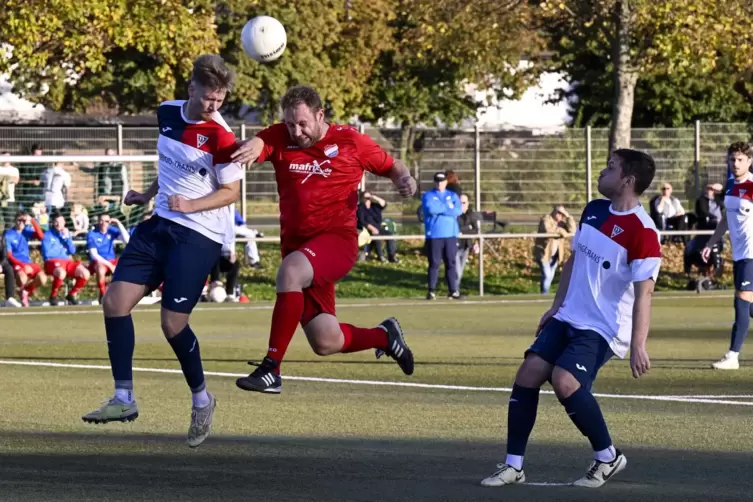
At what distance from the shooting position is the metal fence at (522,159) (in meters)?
28.1

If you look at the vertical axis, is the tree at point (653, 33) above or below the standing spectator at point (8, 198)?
above

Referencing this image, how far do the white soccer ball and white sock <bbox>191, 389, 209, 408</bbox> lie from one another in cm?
1538

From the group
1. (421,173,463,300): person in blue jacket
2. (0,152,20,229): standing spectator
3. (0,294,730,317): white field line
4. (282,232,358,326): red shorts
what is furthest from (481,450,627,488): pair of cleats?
(0,152,20,229): standing spectator

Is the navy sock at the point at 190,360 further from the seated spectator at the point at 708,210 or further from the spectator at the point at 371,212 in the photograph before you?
the seated spectator at the point at 708,210

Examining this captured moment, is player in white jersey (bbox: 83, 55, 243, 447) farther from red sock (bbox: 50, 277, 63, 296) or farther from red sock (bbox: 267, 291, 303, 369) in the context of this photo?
red sock (bbox: 50, 277, 63, 296)

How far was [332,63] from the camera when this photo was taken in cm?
4366

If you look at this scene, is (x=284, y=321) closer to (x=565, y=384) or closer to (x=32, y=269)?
(x=565, y=384)

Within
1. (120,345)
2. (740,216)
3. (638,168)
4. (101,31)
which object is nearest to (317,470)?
(120,345)

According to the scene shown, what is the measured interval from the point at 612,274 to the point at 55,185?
19.2 meters

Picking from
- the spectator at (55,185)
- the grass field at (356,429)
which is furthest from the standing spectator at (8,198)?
the grass field at (356,429)

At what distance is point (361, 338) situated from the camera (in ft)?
32.5

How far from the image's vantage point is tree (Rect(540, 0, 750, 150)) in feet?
94.6

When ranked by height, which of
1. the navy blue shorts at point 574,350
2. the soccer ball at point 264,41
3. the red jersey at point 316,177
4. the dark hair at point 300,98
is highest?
the soccer ball at point 264,41

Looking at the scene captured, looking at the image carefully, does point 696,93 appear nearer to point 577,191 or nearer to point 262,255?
point 577,191
